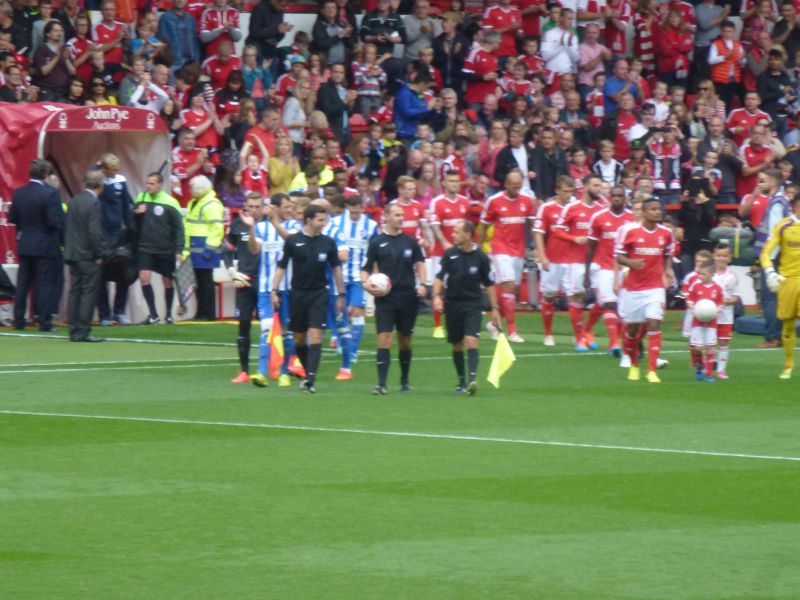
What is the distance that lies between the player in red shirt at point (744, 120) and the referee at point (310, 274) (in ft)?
52.7

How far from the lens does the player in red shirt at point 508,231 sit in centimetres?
2252

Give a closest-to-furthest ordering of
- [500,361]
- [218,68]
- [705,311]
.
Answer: [500,361]
[705,311]
[218,68]

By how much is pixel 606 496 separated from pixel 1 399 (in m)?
7.28

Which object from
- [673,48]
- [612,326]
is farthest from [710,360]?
[673,48]

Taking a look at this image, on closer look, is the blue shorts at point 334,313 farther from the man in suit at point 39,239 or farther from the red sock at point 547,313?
the man in suit at point 39,239

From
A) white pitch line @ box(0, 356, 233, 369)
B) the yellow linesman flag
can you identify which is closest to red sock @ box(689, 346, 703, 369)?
the yellow linesman flag

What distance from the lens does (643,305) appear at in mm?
18422

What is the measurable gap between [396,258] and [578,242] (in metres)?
5.64

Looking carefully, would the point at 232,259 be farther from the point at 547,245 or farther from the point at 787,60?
the point at 787,60

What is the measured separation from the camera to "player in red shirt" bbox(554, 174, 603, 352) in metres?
21.7

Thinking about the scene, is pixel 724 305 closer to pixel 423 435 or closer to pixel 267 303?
pixel 267 303

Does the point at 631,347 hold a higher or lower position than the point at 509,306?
lower

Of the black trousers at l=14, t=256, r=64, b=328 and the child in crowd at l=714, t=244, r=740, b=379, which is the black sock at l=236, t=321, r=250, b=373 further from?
the black trousers at l=14, t=256, r=64, b=328

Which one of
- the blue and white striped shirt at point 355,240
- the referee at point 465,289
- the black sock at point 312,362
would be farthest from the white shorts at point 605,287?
the black sock at point 312,362
